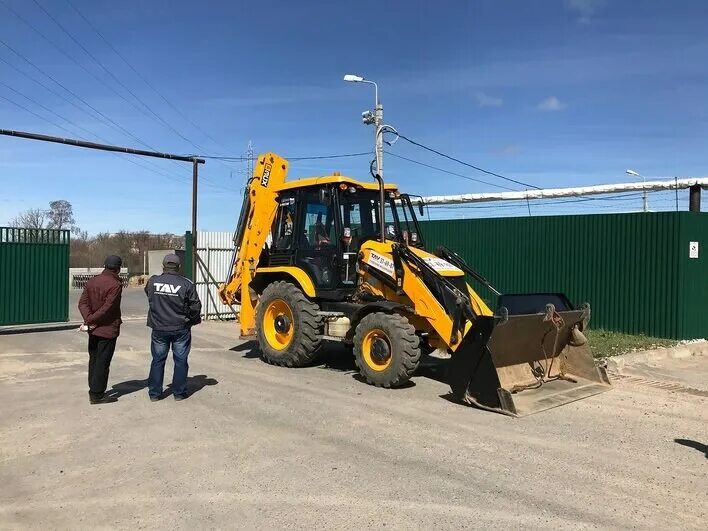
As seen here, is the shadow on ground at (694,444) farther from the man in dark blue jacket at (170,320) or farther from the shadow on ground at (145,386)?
the shadow on ground at (145,386)

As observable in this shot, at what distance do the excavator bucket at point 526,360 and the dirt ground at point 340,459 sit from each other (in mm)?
234

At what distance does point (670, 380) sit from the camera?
8859 millimetres

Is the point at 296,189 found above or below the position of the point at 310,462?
above

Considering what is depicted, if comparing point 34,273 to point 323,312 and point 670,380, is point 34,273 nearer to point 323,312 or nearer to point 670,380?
point 323,312

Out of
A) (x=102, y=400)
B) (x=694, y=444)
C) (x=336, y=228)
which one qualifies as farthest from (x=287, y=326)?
(x=694, y=444)

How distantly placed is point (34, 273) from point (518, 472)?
515 inches

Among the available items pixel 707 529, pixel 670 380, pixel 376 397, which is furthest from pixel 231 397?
pixel 670 380

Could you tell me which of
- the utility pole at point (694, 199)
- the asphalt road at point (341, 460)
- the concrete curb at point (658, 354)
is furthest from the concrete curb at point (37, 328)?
the utility pole at point (694, 199)

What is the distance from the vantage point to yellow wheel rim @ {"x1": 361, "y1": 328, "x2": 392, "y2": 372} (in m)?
7.81

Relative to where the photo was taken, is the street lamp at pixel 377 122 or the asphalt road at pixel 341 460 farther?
the street lamp at pixel 377 122

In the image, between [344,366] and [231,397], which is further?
[344,366]

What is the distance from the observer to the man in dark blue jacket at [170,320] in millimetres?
7160

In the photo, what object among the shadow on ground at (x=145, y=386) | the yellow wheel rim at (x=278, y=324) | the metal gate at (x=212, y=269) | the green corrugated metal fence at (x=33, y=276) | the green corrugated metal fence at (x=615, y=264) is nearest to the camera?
the shadow on ground at (x=145, y=386)

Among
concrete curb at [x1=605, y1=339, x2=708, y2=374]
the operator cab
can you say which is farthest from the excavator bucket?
the operator cab
